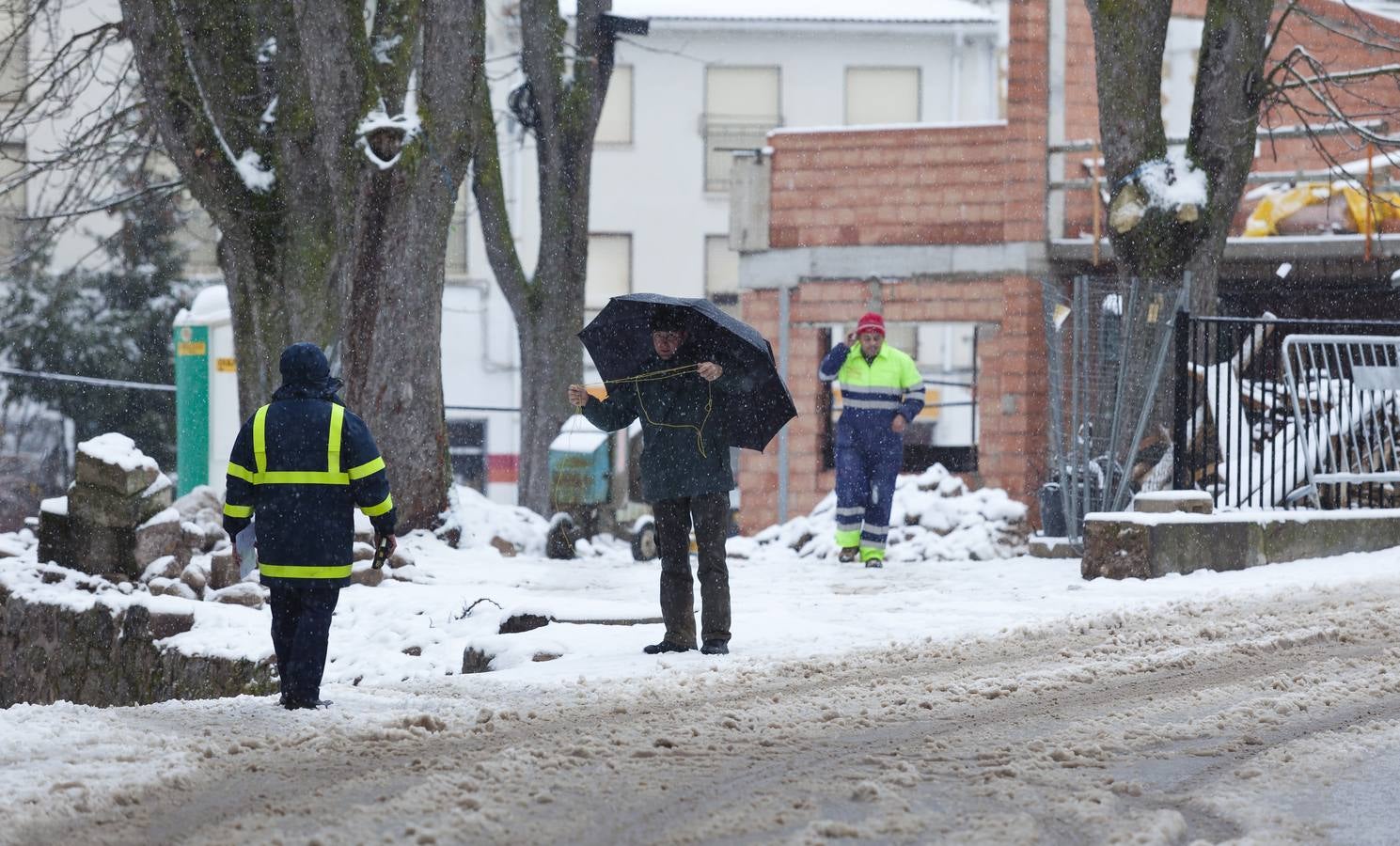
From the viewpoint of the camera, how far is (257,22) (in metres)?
15.0

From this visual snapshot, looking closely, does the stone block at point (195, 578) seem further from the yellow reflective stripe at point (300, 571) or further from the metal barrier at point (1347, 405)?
the metal barrier at point (1347, 405)

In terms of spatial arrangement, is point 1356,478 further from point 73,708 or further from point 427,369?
point 73,708

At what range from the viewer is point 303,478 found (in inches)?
289

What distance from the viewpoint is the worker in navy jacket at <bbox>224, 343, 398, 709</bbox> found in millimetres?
7301

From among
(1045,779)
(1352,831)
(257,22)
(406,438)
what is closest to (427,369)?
(406,438)

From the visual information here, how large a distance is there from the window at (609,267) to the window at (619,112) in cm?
203

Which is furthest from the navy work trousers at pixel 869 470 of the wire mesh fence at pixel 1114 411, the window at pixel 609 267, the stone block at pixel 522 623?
the window at pixel 609 267

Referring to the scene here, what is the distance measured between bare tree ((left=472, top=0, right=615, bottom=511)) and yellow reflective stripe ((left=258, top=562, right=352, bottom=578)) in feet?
37.9

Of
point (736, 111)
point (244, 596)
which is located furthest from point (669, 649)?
point (736, 111)

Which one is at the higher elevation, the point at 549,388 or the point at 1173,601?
the point at 549,388

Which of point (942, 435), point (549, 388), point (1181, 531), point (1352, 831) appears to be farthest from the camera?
point (942, 435)

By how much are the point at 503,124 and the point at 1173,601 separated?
30.5 metres

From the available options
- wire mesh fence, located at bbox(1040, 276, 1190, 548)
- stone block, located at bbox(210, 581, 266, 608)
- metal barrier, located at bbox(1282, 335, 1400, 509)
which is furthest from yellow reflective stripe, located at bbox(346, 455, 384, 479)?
metal barrier, located at bbox(1282, 335, 1400, 509)

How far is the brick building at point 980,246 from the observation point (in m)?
20.8
